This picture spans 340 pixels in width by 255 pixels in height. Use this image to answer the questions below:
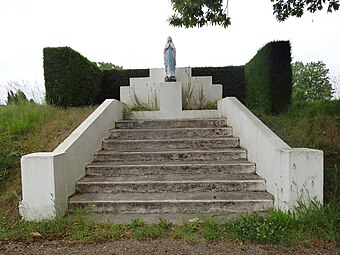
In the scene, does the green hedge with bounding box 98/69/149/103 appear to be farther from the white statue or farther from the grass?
the grass

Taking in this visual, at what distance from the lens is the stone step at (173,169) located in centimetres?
479

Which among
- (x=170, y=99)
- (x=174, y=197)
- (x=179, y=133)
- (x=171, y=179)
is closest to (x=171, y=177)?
(x=171, y=179)

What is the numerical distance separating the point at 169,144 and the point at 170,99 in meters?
2.34

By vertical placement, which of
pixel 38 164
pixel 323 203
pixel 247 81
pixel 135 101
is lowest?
pixel 323 203

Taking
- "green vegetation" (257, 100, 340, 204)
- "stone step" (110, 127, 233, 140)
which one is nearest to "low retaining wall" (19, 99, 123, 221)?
"stone step" (110, 127, 233, 140)

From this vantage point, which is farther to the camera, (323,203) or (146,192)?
(146,192)

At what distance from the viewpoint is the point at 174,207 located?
3.93m

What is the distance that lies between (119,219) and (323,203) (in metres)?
2.56

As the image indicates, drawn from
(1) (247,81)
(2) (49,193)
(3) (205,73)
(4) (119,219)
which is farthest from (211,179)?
(3) (205,73)

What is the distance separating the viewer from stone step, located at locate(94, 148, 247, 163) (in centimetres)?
521

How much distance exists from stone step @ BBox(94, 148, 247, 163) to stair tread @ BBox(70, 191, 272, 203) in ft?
3.39

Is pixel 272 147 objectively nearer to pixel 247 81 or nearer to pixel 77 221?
pixel 77 221

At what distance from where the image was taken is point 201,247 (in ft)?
9.95

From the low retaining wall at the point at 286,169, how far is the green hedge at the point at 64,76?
210 inches
